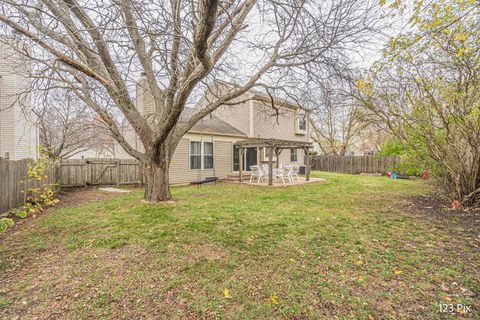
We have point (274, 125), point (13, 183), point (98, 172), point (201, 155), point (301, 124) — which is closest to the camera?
point (13, 183)

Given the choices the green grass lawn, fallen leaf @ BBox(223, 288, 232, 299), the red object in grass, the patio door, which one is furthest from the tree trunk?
the red object in grass

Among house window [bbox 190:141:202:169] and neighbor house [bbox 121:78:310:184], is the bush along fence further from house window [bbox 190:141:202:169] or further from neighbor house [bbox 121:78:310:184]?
house window [bbox 190:141:202:169]

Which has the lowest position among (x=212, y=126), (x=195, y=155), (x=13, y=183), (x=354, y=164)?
(x=13, y=183)

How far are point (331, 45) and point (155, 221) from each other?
5887 millimetres

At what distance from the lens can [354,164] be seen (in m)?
19.0

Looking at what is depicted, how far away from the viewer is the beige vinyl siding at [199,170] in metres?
10.9

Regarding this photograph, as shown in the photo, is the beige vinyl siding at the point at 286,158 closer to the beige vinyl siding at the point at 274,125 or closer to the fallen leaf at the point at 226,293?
the beige vinyl siding at the point at 274,125

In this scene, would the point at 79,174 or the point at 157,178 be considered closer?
the point at 157,178

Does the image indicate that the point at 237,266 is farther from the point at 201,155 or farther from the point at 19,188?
the point at 201,155

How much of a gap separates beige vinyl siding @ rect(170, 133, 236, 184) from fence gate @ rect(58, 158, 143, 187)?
6.43 feet

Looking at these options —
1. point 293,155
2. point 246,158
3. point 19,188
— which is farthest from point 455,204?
point 293,155

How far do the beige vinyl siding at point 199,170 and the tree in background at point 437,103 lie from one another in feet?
25.7

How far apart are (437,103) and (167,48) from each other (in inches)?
264

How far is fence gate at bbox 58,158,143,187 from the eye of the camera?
10.2 meters
